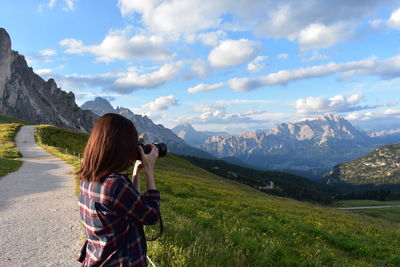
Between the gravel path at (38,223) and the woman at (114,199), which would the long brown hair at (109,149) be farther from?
the gravel path at (38,223)

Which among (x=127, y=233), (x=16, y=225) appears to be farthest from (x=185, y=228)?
(x=16, y=225)

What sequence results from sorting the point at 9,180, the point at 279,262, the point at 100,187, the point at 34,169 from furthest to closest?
the point at 34,169 → the point at 9,180 → the point at 279,262 → the point at 100,187

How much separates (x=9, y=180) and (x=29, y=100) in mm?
138940

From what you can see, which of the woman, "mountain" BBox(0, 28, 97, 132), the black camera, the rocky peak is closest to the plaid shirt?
the woman

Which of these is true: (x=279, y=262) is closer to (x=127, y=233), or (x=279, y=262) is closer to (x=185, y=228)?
(x=185, y=228)

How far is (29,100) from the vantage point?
458ft

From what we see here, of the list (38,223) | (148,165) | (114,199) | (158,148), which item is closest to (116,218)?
(114,199)

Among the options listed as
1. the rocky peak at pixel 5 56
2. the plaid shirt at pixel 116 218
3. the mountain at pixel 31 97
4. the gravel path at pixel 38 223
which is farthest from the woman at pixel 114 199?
the rocky peak at pixel 5 56

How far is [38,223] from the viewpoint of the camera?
34.6 ft

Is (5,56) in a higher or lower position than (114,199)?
→ higher

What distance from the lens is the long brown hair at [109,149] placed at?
3576 millimetres

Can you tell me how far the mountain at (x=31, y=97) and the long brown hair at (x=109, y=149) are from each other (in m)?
144

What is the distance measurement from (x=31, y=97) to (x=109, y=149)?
163 m

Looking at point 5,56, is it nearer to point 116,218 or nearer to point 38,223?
point 38,223
